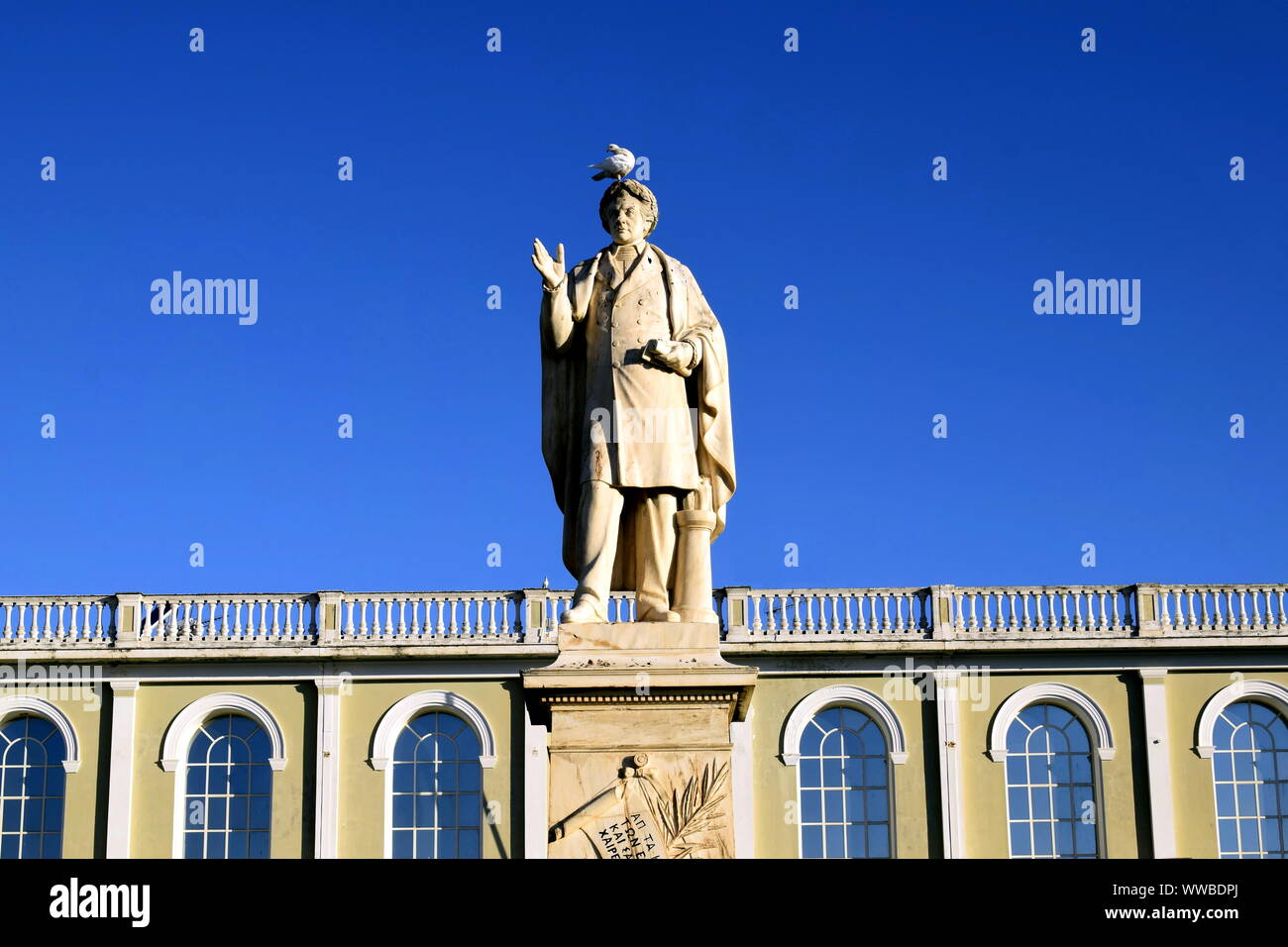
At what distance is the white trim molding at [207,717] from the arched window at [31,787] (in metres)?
1.69

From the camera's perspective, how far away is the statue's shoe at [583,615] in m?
9.37

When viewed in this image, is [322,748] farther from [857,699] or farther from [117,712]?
[857,699]

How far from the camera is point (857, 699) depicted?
29.7 metres

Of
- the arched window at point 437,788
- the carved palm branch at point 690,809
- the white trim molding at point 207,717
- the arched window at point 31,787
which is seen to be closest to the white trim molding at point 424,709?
the arched window at point 437,788

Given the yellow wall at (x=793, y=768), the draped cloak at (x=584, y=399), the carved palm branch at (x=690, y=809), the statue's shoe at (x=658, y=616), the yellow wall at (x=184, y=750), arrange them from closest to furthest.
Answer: the carved palm branch at (x=690, y=809), the statue's shoe at (x=658, y=616), the draped cloak at (x=584, y=399), the yellow wall at (x=793, y=768), the yellow wall at (x=184, y=750)

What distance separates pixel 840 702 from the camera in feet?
97.7

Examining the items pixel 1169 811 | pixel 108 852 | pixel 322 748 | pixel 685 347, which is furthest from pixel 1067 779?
pixel 685 347

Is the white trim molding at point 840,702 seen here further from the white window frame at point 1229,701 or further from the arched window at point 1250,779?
the arched window at point 1250,779

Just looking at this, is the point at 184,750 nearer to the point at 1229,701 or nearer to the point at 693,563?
the point at 1229,701

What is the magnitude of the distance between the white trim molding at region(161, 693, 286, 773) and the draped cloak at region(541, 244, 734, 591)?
67.8 ft

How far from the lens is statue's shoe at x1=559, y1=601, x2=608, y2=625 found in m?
9.37

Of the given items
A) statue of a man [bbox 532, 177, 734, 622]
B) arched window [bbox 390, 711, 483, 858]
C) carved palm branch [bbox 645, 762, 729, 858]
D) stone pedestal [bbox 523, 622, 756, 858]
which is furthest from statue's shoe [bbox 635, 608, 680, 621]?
arched window [bbox 390, 711, 483, 858]

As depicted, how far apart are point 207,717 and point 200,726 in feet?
0.58
